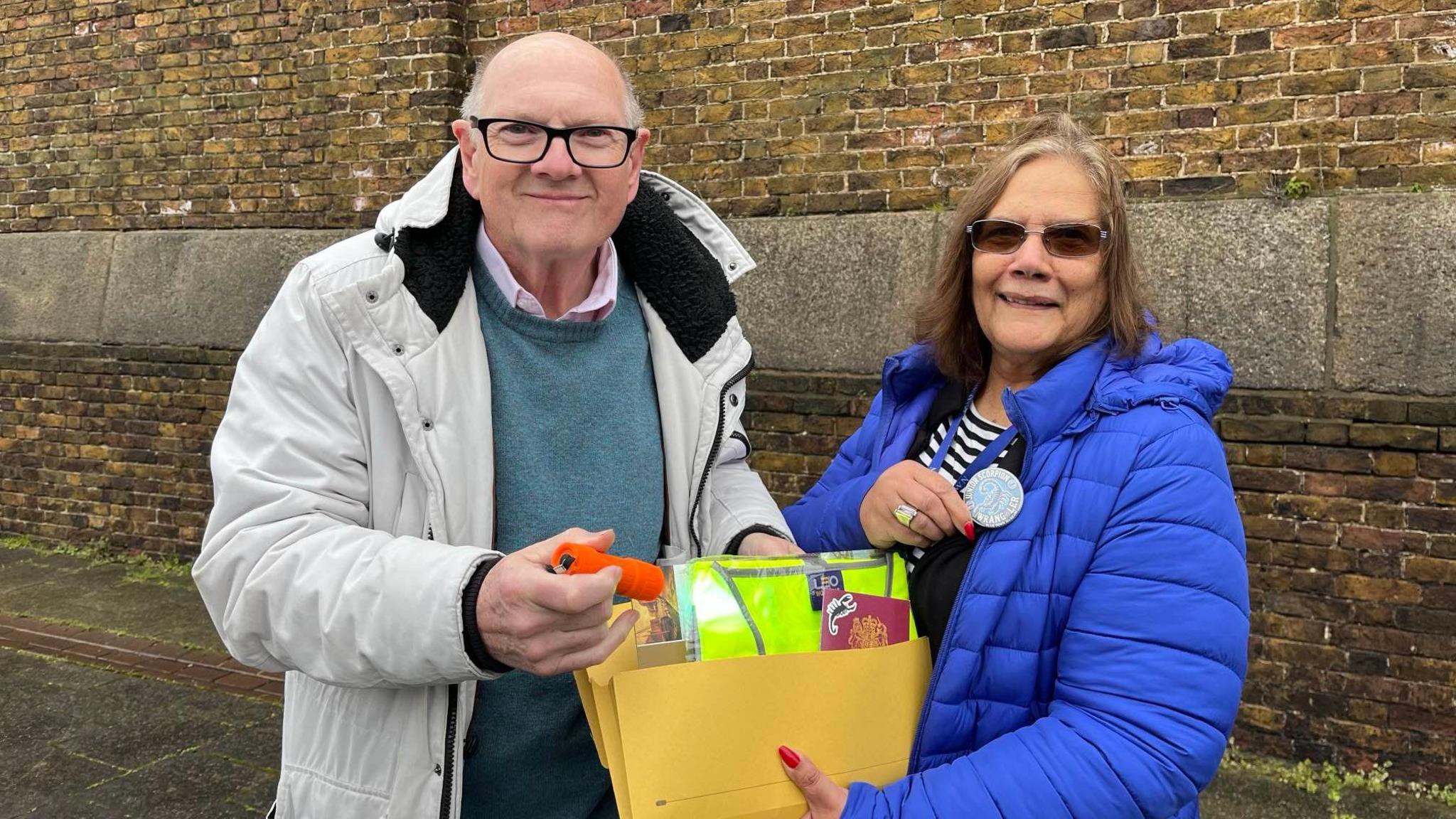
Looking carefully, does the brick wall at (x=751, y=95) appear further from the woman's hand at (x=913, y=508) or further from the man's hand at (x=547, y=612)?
the man's hand at (x=547, y=612)

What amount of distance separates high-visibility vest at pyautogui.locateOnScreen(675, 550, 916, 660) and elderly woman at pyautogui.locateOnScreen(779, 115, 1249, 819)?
116mm

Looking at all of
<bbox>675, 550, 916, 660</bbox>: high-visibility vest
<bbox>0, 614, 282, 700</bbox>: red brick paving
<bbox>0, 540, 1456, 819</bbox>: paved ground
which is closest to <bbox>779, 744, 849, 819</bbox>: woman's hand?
<bbox>675, 550, 916, 660</bbox>: high-visibility vest

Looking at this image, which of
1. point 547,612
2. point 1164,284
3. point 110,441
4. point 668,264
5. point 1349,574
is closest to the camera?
point 547,612

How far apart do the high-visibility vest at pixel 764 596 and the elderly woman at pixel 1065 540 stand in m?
0.12

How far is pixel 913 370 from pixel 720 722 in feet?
3.04

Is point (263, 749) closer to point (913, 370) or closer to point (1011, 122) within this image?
point (913, 370)

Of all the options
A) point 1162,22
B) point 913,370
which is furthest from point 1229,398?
point 913,370

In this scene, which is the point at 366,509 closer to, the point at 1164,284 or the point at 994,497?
the point at 994,497

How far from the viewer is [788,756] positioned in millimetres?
1542

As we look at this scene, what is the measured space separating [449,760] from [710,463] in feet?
2.45

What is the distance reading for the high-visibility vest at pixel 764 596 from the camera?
1.59m

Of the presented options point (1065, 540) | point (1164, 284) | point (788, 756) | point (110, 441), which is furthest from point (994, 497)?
point (110, 441)

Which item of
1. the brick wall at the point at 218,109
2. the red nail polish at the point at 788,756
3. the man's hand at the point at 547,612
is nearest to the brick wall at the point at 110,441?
the brick wall at the point at 218,109

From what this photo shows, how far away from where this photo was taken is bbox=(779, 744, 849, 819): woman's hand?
154 cm
